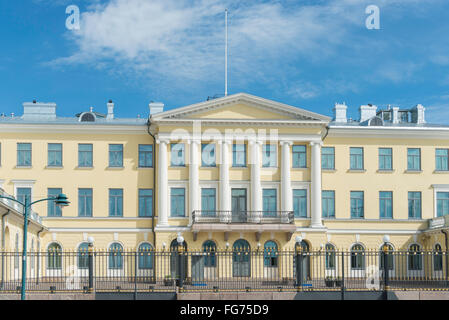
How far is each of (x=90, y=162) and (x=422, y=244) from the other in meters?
24.1

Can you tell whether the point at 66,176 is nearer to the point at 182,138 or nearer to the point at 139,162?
the point at 139,162

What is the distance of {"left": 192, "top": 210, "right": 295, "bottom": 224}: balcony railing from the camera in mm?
49344

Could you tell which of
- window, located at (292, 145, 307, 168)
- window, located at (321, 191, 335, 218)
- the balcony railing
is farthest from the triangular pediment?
the balcony railing

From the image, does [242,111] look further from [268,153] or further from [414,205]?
[414,205]

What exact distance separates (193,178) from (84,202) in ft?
25.7

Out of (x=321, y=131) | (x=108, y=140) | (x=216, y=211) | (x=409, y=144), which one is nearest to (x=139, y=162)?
(x=108, y=140)

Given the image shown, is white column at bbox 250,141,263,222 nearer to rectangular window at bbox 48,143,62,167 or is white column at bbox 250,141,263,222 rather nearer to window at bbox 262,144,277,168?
window at bbox 262,144,277,168

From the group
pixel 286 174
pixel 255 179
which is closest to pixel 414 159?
pixel 286 174

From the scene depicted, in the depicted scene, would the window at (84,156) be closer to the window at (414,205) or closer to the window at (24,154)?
the window at (24,154)

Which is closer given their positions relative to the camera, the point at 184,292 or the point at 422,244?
the point at 184,292

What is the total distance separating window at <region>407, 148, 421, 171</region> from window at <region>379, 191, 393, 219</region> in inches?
101

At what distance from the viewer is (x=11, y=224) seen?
129ft

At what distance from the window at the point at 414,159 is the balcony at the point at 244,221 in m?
10.1
